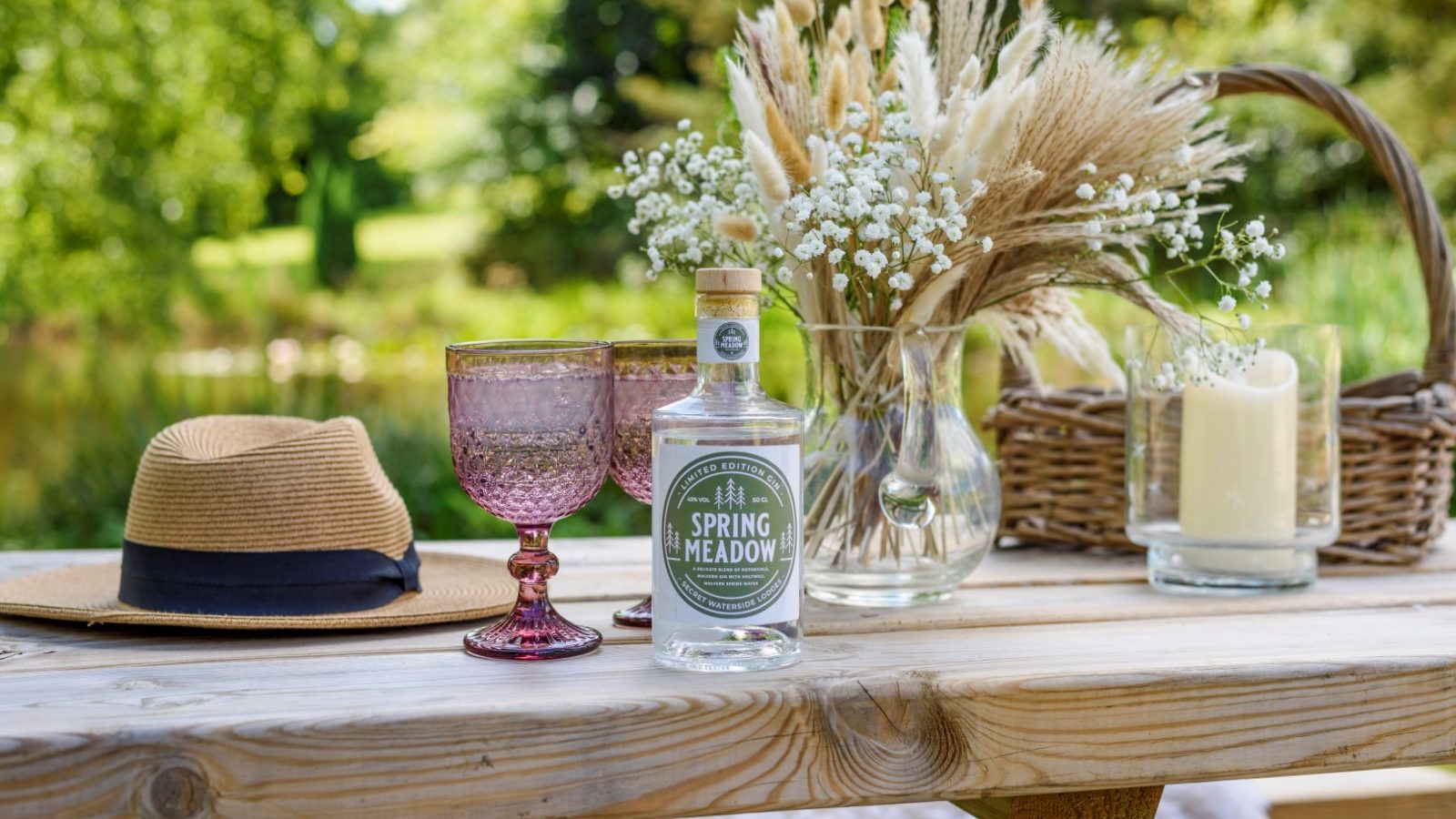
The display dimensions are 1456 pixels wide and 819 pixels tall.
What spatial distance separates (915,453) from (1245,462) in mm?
394

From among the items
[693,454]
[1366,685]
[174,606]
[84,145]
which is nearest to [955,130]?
[693,454]

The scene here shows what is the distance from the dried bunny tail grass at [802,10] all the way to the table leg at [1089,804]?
67 centimetres

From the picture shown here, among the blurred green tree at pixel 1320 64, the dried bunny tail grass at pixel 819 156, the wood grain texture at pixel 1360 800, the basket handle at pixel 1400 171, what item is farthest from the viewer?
the blurred green tree at pixel 1320 64

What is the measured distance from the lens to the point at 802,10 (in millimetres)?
1152

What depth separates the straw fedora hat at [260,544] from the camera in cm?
113

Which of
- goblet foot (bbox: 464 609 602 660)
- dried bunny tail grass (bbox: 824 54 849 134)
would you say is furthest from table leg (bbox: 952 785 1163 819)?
dried bunny tail grass (bbox: 824 54 849 134)

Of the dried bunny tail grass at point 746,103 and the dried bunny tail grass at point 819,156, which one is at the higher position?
the dried bunny tail grass at point 746,103

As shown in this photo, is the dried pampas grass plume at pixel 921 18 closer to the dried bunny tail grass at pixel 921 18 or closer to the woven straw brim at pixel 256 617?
the dried bunny tail grass at pixel 921 18

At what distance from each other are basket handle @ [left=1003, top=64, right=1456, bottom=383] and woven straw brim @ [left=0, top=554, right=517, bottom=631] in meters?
0.90

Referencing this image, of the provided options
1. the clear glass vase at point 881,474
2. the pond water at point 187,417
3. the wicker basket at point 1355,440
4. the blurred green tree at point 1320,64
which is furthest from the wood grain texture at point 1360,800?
the blurred green tree at point 1320,64

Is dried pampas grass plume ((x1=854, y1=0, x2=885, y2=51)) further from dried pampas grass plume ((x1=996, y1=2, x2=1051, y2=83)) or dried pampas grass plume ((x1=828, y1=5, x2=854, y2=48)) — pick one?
dried pampas grass plume ((x1=996, y1=2, x2=1051, y2=83))

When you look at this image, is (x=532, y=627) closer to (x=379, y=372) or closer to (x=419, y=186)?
(x=379, y=372)

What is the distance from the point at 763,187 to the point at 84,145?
5632 mm

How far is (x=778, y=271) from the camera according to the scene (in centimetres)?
123
